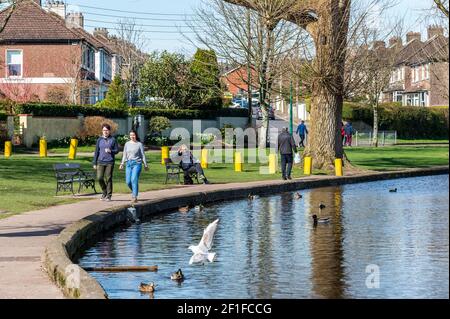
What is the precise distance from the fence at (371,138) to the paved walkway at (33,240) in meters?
48.2

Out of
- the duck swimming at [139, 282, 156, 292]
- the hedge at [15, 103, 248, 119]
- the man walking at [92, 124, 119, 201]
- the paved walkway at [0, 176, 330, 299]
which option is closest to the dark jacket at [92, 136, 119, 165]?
the man walking at [92, 124, 119, 201]

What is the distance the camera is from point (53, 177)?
34031 mm

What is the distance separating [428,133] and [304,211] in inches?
2487

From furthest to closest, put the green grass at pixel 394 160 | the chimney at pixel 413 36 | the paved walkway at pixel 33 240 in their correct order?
the chimney at pixel 413 36
the green grass at pixel 394 160
the paved walkway at pixel 33 240

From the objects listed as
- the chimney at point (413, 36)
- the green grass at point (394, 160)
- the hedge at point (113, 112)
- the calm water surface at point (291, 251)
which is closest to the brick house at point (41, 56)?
the hedge at point (113, 112)

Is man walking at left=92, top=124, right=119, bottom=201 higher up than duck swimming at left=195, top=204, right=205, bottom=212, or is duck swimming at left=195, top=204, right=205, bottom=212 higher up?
man walking at left=92, top=124, right=119, bottom=201

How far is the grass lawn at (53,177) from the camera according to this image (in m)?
25.4

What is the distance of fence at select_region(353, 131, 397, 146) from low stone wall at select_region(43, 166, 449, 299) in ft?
109

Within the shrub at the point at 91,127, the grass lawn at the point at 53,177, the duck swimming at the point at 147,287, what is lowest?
the duck swimming at the point at 147,287

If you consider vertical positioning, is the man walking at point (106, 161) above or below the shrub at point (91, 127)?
below

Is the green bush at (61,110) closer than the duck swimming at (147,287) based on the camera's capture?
No

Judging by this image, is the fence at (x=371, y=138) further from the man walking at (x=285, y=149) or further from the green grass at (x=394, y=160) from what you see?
the man walking at (x=285, y=149)

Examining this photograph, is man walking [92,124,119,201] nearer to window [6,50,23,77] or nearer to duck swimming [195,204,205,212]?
duck swimming [195,204,205,212]

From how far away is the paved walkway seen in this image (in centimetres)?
1249
